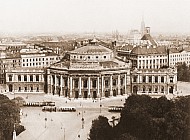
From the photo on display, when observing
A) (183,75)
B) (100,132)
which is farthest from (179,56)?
(100,132)

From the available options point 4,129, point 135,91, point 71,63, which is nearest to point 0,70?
point 71,63

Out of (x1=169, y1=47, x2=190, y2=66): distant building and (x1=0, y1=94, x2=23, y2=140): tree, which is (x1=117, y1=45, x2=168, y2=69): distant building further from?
(x1=0, y1=94, x2=23, y2=140): tree

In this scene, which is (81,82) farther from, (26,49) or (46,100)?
(26,49)

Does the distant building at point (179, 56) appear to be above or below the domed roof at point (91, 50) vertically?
below

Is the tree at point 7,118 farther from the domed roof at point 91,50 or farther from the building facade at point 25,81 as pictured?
the domed roof at point 91,50

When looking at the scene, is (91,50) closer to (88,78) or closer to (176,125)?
(88,78)

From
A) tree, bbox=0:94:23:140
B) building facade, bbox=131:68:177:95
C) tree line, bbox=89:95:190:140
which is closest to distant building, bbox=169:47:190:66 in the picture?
building facade, bbox=131:68:177:95

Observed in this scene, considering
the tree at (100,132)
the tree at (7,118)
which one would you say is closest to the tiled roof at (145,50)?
the tree at (7,118)
